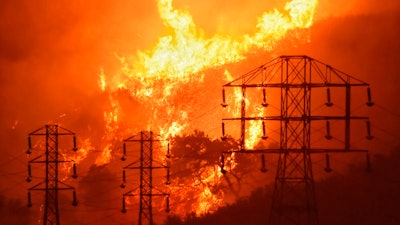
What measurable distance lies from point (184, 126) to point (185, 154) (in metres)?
4.79

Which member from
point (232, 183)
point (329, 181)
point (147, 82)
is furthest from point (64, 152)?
point (329, 181)

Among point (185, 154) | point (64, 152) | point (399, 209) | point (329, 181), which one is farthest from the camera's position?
point (64, 152)

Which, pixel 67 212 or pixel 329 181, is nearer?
pixel 329 181

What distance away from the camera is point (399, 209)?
120188 millimetres

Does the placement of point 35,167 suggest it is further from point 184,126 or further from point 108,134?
point 184,126

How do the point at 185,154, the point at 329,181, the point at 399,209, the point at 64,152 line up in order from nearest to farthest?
the point at 399,209 < the point at 329,181 < the point at 185,154 < the point at 64,152

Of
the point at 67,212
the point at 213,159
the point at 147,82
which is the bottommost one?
the point at 67,212

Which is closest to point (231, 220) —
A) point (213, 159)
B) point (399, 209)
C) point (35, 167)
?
point (213, 159)

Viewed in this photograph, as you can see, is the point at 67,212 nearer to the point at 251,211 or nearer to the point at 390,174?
the point at 251,211

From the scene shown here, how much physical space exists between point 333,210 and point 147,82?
38.3m

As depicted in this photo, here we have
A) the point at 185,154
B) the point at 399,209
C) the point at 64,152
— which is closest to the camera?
the point at 399,209

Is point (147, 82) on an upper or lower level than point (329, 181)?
upper

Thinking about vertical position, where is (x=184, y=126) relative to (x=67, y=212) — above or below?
above

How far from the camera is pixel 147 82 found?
13850 centimetres
